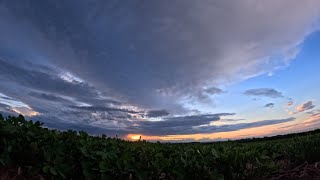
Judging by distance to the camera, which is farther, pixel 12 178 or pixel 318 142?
pixel 318 142

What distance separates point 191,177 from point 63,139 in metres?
2.11

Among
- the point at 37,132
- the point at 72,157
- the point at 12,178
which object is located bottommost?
the point at 12,178

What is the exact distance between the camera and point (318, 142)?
258 inches

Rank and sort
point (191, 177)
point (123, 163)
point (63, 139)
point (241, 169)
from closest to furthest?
point (123, 163), point (191, 177), point (241, 169), point (63, 139)

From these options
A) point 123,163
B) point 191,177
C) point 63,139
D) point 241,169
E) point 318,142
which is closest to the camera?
point 123,163

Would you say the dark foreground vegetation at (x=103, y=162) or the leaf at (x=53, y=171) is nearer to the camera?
the leaf at (x=53, y=171)

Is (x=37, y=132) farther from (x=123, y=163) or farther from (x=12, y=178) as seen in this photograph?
(x=123, y=163)

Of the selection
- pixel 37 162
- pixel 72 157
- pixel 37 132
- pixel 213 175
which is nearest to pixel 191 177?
pixel 213 175

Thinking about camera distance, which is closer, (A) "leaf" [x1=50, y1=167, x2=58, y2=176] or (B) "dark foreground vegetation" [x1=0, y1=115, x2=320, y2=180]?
(A) "leaf" [x1=50, y1=167, x2=58, y2=176]

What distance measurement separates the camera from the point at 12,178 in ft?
14.3

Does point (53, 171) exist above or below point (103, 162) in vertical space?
below

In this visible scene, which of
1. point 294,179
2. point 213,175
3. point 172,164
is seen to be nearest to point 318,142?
point 294,179

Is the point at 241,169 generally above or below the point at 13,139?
below

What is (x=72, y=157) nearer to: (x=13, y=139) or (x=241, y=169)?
(x=13, y=139)
